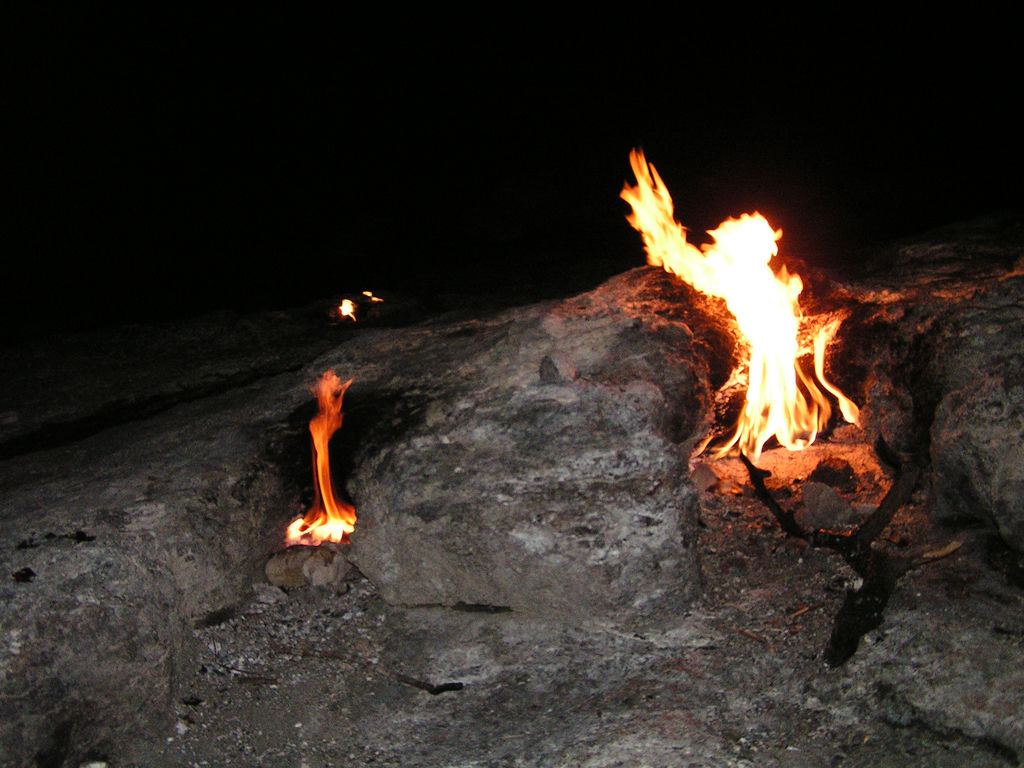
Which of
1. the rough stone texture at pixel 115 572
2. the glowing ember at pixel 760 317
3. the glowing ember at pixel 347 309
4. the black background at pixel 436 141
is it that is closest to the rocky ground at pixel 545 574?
the rough stone texture at pixel 115 572

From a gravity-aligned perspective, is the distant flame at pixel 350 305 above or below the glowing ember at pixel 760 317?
above

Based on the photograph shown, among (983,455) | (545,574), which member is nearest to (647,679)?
(545,574)

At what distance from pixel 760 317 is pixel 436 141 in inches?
201

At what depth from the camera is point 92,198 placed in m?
7.10

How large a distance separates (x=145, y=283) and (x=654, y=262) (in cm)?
435

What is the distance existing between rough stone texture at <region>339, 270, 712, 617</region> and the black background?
2.26m

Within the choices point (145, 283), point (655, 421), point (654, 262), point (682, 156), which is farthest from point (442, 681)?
point (682, 156)

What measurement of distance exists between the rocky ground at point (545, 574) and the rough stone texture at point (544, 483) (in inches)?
0.4

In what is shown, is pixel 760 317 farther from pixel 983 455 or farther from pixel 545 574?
pixel 545 574

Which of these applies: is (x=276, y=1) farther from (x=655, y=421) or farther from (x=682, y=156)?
(x=655, y=421)

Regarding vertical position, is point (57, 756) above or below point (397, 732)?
above

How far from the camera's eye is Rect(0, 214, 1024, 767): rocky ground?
2.38m

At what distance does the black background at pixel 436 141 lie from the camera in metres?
5.99

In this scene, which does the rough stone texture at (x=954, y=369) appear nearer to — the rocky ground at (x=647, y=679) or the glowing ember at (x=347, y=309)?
the rocky ground at (x=647, y=679)
